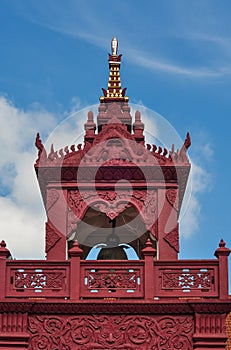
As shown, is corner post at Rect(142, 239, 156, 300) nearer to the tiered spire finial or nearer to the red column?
the red column

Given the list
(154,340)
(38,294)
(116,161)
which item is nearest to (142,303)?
(154,340)

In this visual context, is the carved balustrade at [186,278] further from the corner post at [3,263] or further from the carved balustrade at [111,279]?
the corner post at [3,263]

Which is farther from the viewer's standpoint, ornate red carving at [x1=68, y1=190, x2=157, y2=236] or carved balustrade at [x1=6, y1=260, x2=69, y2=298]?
ornate red carving at [x1=68, y1=190, x2=157, y2=236]

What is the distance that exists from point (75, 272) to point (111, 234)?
114 inches

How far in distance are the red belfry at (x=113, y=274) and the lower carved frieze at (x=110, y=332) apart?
2 cm

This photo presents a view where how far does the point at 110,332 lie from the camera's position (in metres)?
16.2

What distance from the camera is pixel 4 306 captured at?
16.3m

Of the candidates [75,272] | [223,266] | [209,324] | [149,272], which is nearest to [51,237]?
[75,272]

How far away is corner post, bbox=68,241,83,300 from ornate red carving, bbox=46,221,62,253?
862 mm

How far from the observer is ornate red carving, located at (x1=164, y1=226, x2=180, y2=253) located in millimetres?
17531

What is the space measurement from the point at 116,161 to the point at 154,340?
144 inches

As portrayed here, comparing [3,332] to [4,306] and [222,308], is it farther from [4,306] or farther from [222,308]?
[222,308]

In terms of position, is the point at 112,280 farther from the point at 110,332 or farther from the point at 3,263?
the point at 3,263

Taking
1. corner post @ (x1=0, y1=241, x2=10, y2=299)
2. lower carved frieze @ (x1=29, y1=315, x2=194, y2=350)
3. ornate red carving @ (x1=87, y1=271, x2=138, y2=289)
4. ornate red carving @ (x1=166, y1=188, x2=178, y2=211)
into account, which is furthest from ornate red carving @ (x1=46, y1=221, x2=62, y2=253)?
ornate red carving @ (x1=166, y1=188, x2=178, y2=211)
